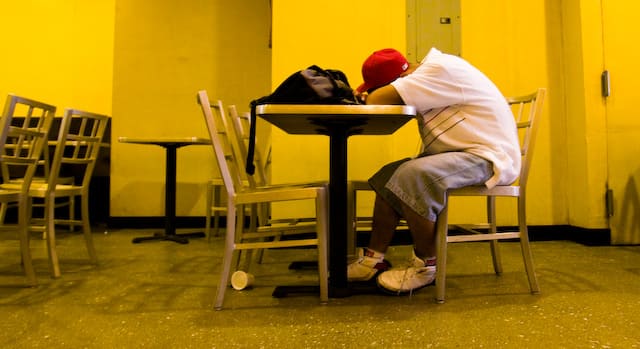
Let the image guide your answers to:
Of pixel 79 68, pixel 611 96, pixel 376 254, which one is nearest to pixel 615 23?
pixel 611 96

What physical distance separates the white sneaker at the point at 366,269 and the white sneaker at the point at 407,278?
9cm

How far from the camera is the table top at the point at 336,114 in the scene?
147cm

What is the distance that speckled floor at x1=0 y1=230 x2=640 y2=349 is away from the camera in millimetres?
1274

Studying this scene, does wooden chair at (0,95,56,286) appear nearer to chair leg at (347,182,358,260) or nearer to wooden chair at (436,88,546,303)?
chair leg at (347,182,358,260)

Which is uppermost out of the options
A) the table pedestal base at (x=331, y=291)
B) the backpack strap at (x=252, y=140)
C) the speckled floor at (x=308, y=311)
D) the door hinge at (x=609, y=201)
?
the backpack strap at (x=252, y=140)

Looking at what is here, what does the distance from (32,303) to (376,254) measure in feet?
4.50

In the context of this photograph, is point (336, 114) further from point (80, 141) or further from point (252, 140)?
point (80, 141)

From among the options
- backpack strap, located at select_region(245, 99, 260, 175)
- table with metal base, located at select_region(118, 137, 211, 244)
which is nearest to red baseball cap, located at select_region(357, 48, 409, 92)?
backpack strap, located at select_region(245, 99, 260, 175)

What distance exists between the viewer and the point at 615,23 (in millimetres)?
2947

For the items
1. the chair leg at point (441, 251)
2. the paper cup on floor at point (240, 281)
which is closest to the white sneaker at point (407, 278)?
the chair leg at point (441, 251)

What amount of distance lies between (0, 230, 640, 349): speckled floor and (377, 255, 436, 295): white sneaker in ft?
0.16

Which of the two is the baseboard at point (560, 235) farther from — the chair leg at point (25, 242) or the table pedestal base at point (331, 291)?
the chair leg at point (25, 242)

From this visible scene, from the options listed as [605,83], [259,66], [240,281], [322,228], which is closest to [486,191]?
[322,228]

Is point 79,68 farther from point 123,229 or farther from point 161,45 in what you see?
point 123,229
